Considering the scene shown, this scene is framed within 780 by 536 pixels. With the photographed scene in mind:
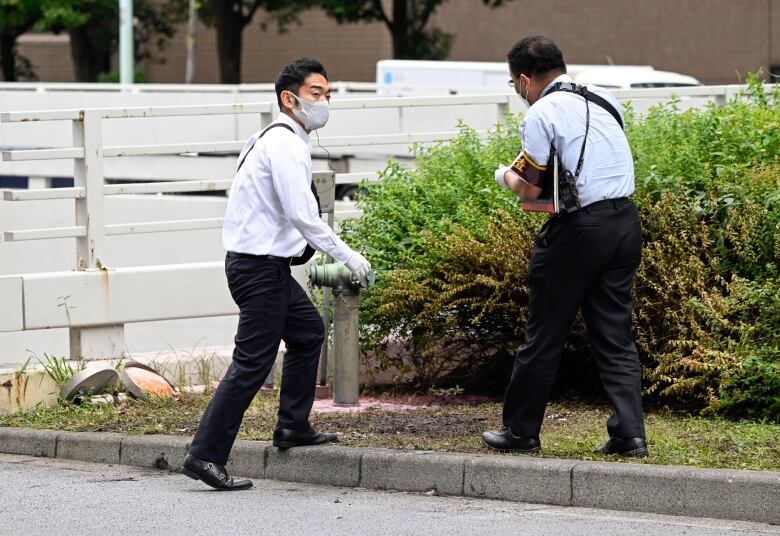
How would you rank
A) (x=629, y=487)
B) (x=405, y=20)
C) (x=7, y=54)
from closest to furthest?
(x=629, y=487) → (x=405, y=20) → (x=7, y=54)

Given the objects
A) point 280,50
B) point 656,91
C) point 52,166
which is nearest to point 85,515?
point 656,91

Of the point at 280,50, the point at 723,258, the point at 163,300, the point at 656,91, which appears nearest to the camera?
the point at 723,258

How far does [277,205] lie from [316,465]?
121 centimetres

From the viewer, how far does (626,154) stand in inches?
245

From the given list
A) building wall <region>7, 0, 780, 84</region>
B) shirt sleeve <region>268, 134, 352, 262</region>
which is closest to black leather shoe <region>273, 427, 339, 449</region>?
shirt sleeve <region>268, 134, 352, 262</region>

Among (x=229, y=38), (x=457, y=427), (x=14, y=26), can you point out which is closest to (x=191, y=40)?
(x=229, y=38)

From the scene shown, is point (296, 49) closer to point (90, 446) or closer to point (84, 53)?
point (84, 53)

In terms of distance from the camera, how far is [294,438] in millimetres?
6586

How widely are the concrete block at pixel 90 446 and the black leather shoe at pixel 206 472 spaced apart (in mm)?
957

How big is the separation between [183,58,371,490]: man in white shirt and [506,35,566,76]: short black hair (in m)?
0.88

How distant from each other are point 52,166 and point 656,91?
11.7m

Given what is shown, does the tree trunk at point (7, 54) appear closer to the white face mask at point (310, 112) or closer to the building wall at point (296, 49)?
the building wall at point (296, 49)

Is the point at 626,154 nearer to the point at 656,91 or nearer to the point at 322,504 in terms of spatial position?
the point at 322,504

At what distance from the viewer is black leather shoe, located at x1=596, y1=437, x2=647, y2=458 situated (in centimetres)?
613
